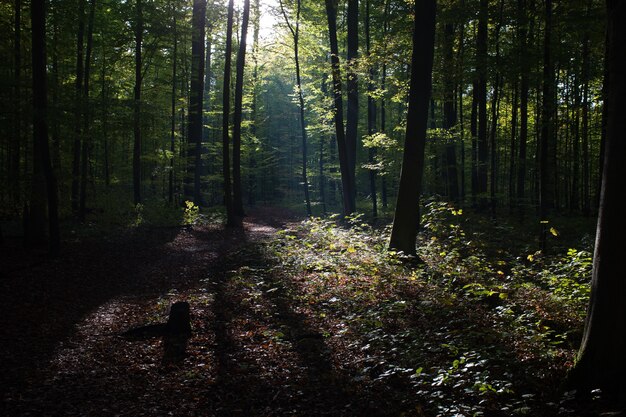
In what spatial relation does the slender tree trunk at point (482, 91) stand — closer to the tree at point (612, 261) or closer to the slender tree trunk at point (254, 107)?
the tree at point (612, 261)

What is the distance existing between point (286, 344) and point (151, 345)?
8.22 feet

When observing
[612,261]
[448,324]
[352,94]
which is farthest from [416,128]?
[352,94]

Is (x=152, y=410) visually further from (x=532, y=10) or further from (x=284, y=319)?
(x=532, y=10)

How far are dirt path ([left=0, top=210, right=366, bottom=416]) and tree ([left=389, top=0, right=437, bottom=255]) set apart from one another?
3.83 meters

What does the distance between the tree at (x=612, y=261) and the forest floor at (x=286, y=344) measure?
0.37 metres

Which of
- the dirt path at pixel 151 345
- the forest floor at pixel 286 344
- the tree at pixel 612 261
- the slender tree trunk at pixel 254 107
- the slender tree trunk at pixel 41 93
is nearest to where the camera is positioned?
the tree at pixel 612 261

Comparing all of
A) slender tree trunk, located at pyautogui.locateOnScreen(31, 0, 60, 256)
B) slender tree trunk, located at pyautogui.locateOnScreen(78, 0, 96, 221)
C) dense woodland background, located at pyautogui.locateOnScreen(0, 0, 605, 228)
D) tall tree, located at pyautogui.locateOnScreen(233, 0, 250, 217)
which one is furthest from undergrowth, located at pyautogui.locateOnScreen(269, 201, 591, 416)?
tall tree, located at pyautogui.locateOnScreen(233, 0, 250, 217)

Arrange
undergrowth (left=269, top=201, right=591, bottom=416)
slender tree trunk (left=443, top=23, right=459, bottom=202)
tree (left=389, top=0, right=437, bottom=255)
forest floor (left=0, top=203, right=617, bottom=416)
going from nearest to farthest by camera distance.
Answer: undergrowth (left=269, top=201, right=591, bottom=416) < forest floor (left=0, top=203, right=617, bottom=416) < tree (left=389, top=0, right=437, bottom=255) < slender tree trunk (left=443, top=23, right=459, bottom=202)

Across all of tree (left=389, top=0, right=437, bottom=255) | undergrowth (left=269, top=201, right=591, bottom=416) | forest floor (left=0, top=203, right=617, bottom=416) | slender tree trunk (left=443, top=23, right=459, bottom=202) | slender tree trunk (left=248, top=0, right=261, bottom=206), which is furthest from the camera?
slender tree trunk (left=248, top=0, right=261, bottom=206)

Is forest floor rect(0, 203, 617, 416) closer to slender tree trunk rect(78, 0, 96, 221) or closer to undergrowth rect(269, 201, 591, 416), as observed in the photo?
undergrowth rect(269, 201, 591, 416)

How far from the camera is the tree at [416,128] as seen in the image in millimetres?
11039

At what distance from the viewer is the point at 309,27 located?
26.1m

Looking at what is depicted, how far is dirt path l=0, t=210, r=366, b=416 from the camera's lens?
536 centimetres

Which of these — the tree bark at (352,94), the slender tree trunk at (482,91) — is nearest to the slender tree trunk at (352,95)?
the tree bark at (352,94)
